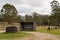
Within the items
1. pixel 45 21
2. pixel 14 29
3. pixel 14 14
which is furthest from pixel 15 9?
pixel 14 29

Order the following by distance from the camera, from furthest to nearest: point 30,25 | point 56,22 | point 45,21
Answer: point 45,21
point 56,22
point 30,25

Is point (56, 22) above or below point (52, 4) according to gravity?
below

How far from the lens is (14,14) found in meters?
82.3

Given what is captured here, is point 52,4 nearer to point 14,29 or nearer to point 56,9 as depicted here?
point 56,9

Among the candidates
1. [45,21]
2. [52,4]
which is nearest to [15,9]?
[52,4]

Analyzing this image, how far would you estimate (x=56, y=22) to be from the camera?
84500 mm

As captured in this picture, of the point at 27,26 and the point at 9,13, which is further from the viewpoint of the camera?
the point at 9,13

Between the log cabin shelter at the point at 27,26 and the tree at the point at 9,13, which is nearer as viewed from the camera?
the log cabin shelter at the point at 27,26

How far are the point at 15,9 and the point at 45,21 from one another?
27.0 meters

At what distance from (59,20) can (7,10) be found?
2317 centimetres

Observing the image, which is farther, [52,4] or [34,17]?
[34,17]

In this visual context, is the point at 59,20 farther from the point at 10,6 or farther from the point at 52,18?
the point at 10,6

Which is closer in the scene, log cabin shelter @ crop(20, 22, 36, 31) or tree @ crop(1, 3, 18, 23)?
log cabin shelter @ crop(20, 22, 36, 31)

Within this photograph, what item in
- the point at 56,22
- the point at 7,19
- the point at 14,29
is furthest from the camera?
the point at 56,22
